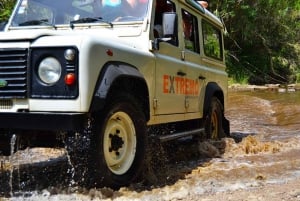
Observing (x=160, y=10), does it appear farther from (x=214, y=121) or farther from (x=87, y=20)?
(x=214, y=121)

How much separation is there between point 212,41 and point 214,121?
1298mm

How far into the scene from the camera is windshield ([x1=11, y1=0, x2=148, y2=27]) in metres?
5.96

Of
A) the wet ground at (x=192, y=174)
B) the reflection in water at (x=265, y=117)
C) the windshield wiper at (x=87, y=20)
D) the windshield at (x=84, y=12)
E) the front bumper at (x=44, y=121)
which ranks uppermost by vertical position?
the windshield at (x=84, y=12)

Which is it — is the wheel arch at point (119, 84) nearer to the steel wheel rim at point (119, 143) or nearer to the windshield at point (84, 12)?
the steel wheel rim at point (119, 143)

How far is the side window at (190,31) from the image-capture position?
23.7 ft

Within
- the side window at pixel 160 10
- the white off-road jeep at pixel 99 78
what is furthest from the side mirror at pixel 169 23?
the side window at pixel 160 10

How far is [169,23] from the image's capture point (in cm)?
576

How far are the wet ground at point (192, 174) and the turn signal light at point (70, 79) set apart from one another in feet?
3.28

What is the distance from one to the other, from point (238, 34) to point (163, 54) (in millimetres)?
25033

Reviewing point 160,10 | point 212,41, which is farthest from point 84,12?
point 212,41

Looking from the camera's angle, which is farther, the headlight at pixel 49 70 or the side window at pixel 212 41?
the side window at pixel 212 41

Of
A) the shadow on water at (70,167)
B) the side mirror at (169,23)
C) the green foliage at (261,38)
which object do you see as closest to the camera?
the shadow on water at (70,167)

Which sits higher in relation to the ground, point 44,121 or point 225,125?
point 44,121

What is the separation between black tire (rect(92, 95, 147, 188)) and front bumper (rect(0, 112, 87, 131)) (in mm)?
280
